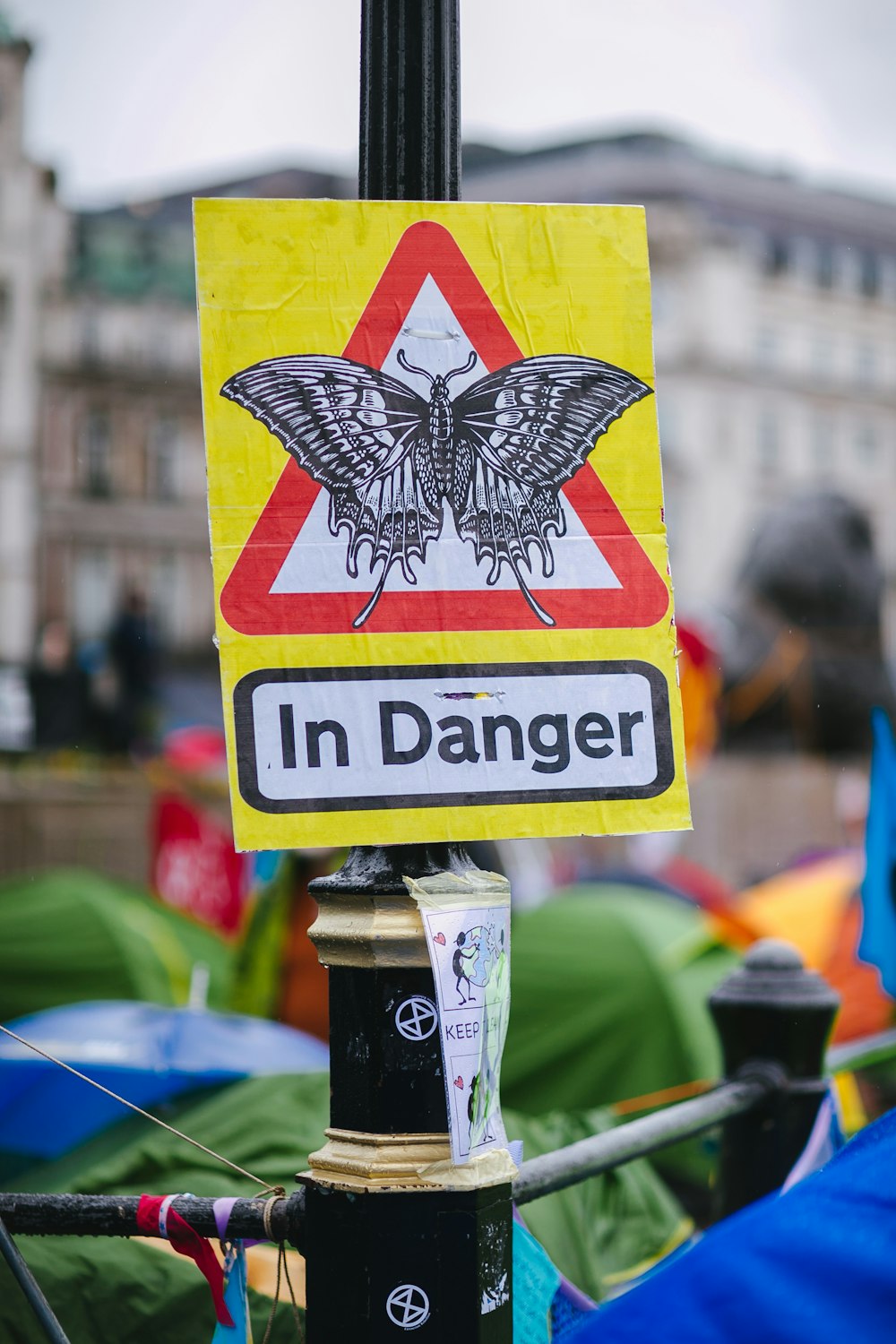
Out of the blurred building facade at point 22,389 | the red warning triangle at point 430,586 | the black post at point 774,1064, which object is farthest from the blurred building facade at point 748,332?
the red warning triangle at point 430,586

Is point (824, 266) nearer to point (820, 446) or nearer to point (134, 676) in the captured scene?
point (820, 446)

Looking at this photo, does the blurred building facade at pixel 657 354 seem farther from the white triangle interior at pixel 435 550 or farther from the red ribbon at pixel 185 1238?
the red ribbon at pixel 185 1238

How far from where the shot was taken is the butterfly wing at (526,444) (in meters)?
2.08

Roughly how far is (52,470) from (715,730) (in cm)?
1685

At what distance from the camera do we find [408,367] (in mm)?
2090

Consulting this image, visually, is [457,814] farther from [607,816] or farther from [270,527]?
[270,527]

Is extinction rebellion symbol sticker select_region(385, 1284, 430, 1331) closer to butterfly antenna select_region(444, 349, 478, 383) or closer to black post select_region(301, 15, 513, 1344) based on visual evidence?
black post select_region(301, 15, 513, 1344)

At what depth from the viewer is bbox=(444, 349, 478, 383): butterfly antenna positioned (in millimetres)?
2105

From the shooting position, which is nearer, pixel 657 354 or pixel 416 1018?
pixel 416 1018

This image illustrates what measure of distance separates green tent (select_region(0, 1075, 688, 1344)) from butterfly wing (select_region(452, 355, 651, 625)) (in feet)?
4.66

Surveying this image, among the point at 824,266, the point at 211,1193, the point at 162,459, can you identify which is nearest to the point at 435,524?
the point at 211,1193

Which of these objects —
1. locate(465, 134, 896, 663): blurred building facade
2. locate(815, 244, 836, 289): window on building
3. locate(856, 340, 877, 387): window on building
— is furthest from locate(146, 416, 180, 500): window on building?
locate(856, 340, 877, 387): window on building

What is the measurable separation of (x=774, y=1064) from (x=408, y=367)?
6.14 feet

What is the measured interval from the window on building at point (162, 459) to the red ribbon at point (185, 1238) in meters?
31.5
